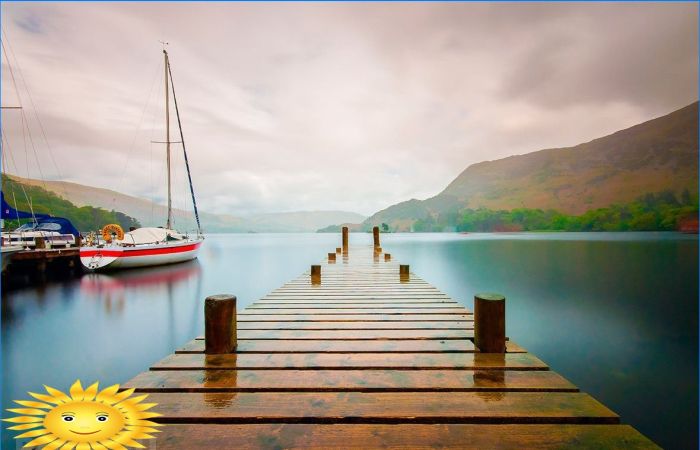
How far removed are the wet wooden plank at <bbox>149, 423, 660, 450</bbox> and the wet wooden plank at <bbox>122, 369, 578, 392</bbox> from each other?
1.60ft

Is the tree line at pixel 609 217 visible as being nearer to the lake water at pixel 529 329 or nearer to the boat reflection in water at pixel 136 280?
the lake water at pixel 529 329

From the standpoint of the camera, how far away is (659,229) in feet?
342

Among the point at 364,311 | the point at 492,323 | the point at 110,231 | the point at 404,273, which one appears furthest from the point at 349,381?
the point at 110,231

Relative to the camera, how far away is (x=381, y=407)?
2.51 meters

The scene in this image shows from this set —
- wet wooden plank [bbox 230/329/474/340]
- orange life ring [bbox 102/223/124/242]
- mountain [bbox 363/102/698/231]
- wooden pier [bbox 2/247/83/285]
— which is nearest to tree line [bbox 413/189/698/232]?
mountain [bbox 363/102/698/231]

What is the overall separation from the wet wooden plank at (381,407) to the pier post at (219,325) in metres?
0.92

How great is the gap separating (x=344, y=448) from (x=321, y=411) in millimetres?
419

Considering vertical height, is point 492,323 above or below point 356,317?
above

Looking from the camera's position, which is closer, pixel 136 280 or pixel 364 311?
pixel 364 311

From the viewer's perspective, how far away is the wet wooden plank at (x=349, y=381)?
2803 mm

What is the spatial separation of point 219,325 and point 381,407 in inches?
80.2

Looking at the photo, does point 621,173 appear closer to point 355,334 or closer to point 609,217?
point 609,217

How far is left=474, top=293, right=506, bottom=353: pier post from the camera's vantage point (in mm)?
3574

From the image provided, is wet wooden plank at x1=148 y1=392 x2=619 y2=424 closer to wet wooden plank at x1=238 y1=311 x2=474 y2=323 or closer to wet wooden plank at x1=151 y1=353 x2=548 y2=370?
wet wooden plank at x1=151 y1=353 x2=548 y2=370
